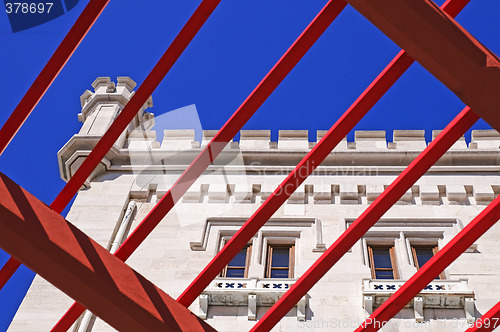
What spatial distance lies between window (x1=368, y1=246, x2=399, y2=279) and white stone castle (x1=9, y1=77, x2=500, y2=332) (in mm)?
22

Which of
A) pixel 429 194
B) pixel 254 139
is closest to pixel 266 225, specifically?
pixel 254 139

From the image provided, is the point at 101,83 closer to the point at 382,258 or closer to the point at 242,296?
the point at 242,296

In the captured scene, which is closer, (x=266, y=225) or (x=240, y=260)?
(x=240, y=260)

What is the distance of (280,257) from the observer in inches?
473

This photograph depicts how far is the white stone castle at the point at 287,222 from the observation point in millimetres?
10211

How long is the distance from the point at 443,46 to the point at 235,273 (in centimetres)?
836

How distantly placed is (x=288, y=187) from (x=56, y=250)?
2.11 m

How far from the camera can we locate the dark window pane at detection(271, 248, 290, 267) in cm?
1184

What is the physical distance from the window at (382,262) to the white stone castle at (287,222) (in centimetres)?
2

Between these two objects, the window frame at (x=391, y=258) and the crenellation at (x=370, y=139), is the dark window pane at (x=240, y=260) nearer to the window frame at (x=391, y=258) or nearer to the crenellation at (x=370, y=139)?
the window frame at (x=391, y=258)

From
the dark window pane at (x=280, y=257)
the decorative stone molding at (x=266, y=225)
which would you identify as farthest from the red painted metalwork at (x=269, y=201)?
the dark window pane at (x=280, y=257)

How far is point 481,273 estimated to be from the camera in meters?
10.8

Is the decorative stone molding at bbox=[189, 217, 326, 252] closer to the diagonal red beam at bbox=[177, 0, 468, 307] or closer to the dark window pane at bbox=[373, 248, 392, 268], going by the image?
the dark window pane at bbox=[373, 248, 392, 268]

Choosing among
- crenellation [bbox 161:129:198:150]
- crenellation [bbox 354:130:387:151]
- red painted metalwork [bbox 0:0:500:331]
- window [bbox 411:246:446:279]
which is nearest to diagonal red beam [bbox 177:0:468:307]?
red painted metalwork [bbox 0:0:500:331]
